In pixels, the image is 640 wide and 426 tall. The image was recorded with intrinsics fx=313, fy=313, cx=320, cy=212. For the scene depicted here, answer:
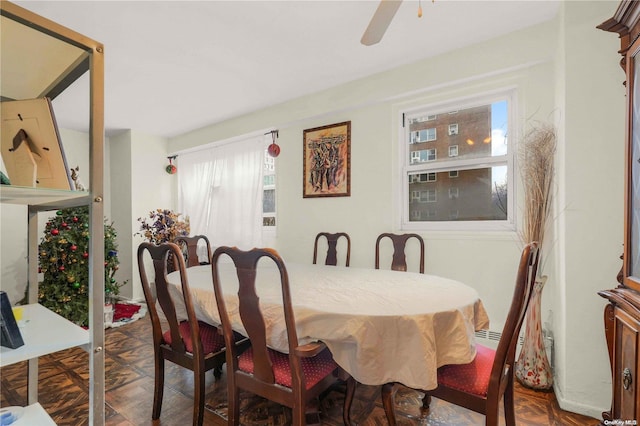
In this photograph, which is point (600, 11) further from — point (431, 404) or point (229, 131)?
point (229, 131)

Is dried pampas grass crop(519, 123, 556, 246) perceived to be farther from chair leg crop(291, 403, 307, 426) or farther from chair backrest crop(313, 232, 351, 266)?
chair leg crop(291, 403, 307, 426)

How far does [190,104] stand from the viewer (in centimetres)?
372

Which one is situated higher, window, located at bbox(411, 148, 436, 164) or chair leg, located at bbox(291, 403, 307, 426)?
window, located at bbox(411, 148, 436, 164)

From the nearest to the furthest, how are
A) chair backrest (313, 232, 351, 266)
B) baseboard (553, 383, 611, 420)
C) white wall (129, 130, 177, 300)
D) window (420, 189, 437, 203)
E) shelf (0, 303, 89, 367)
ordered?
shelf (0, 303, 89, 367) < baseboard (553, 383, 611, 420) < window (420, 189, 437, 203) < chair backrest (313, 232, 351, 266) < white wall (129, 130, 177, 300)

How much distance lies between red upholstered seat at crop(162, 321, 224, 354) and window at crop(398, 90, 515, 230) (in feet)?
6.25

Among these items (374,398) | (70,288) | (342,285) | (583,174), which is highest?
(583,174)

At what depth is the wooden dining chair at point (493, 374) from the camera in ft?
4.01

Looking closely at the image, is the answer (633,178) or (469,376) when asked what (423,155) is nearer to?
(633,178)

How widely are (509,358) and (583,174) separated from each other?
123cm

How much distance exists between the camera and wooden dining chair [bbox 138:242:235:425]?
1690mm

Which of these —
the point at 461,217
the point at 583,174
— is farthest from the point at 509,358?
the point at 461,217

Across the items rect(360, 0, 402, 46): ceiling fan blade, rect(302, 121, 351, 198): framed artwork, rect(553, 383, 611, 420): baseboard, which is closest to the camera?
rect(360, 0, 402, 46): ceiling fan blade

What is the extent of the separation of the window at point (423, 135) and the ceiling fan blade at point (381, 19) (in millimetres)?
1388

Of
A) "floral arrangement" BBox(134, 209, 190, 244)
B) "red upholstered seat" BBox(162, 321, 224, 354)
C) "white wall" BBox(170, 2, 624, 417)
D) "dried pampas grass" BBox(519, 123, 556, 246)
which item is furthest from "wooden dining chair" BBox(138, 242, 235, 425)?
"floral arrangement" BBox(134, 209, 190, 244)
